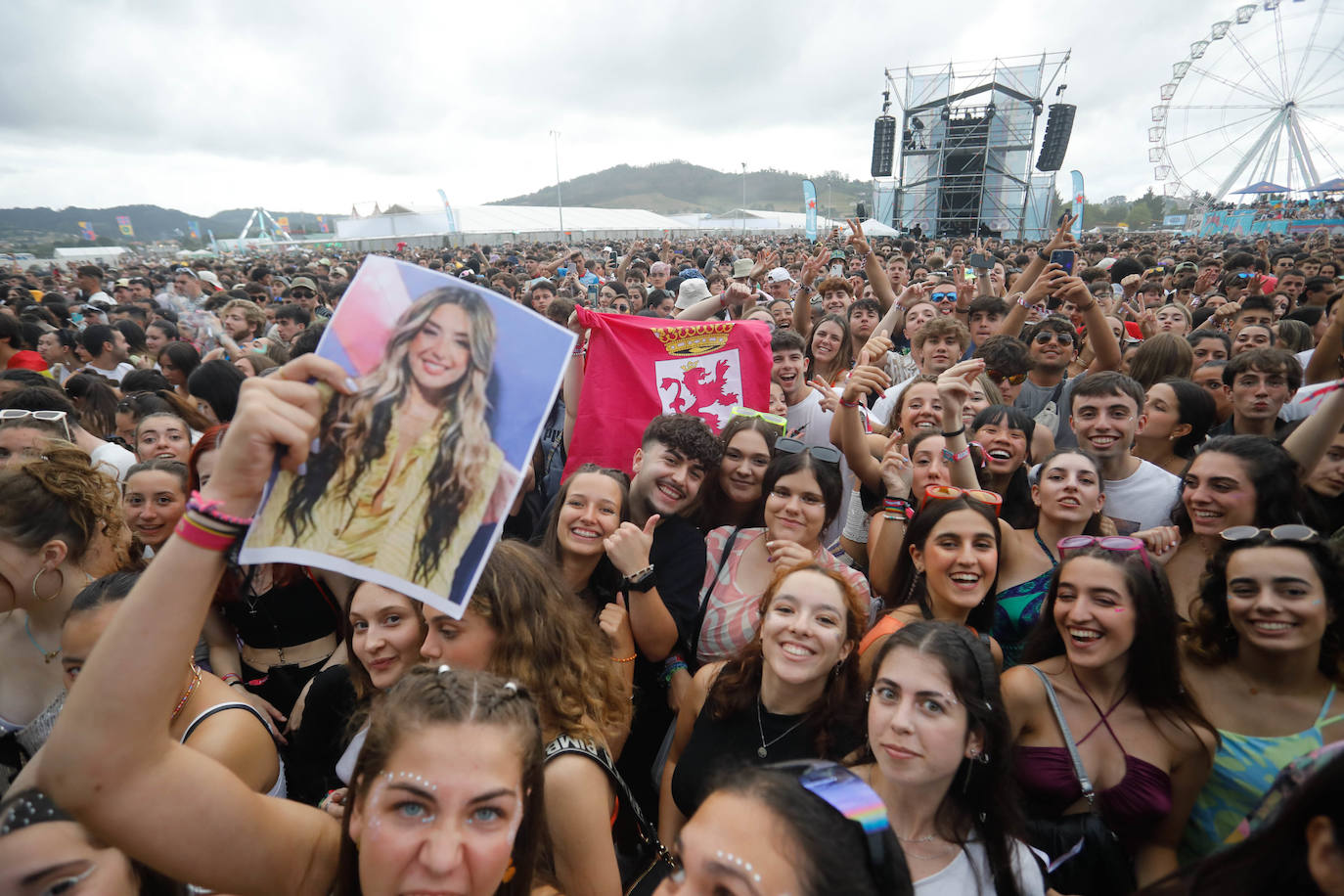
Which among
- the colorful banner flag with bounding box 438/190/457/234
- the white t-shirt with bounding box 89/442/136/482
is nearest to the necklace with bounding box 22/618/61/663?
the white t-shirt with bounding box 89/442/136/482

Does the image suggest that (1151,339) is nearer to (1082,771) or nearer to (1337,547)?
(1337,547)

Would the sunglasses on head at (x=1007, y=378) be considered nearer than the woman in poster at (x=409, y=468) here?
No

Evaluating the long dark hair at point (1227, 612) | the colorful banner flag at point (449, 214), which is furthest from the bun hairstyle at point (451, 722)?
the colorful banner flag at point (449, 214)

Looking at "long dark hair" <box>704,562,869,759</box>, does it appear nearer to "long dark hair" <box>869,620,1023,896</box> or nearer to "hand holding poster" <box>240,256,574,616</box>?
"long dark hair" <box>869,620,1023,896</box>

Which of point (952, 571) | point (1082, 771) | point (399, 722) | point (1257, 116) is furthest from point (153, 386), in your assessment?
point (1257, 116)

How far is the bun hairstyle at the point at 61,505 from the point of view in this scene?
2.52 meters

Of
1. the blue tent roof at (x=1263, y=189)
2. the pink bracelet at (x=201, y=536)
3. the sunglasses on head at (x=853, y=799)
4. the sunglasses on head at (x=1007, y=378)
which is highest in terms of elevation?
the blue tent roof at (x=1263, y=189)

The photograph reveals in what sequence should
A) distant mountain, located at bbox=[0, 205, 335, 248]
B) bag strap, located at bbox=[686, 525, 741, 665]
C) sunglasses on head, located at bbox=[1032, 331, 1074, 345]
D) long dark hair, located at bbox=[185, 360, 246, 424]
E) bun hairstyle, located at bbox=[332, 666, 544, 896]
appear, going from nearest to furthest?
1. bun hairstyle, located at bbox=[332, 666, 544, 896]
2. bag strap, located at bbox=[686, 525, 741, 665]
3. long dark hair, located at bbox=[185, 360, 246, 424]
4. sunglasses on head, located at bbox=[1032, 331, 1074, 345]
5. distant mountain, located at bbox=[0, 205, 335, 248]

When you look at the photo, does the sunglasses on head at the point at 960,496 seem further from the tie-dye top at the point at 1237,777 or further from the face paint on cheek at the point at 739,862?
the face paint on cheek at the point at 739,862

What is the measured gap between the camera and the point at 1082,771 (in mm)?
2146

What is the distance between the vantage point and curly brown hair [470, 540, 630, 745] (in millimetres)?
2084

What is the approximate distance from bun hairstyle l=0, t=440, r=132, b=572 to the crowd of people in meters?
0.01

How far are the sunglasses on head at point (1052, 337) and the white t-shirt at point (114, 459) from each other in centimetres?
653

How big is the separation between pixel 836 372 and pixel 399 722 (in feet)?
17.1
